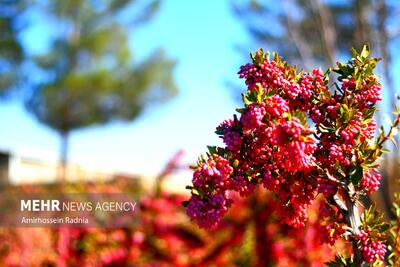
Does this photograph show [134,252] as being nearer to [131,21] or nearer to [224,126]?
[224,126]

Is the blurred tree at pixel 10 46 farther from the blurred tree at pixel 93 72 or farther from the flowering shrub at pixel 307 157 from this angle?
the flowering shrub at pixel 307 157

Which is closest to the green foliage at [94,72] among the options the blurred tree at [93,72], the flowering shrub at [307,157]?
the blurred tree at [93,72]

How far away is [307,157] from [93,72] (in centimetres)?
2197

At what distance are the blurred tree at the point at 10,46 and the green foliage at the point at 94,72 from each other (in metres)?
0.86

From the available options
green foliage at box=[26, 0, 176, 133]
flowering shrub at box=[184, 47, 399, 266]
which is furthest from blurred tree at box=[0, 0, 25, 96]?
flowering shrub at box=[184, 47, 399, 266]

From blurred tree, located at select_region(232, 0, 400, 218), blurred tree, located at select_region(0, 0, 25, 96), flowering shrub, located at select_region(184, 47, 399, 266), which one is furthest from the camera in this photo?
blurred tree, located at select_region(0, 0, 25, 96)

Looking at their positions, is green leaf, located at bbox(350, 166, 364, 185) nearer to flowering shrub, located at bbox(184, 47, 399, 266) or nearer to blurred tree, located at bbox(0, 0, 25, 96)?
flowering shrub, located at bbox(184, 47, 399, 266)

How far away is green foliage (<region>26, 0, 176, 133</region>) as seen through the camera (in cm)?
2186

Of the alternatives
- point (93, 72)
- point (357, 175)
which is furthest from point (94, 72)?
point (357, 175)

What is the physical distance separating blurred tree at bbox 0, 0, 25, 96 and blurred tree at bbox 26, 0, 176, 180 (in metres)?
0.88

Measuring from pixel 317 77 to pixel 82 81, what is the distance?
839 inches

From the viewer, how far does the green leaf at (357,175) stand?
0.69m

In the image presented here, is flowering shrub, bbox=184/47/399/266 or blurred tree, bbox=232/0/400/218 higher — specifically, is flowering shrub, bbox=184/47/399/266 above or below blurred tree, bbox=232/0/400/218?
below

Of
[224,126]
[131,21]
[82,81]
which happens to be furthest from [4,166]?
[224,126]
